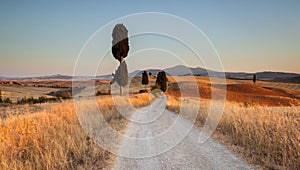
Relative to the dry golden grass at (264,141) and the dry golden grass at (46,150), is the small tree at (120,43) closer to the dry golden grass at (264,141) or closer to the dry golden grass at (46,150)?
the dry golden grass at (264,141)

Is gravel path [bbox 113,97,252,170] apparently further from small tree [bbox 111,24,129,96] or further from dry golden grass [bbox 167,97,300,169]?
small tree [bbox 111,24,129,96]

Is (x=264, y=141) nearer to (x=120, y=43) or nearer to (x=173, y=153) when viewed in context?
(x=173, y=153)

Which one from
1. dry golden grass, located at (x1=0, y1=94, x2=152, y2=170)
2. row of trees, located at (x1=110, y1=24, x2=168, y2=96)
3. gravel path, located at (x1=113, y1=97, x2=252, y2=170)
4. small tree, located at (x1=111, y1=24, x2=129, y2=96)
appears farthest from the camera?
row of trees, located at (x1=110, y1=24, x2=168, y2=96)

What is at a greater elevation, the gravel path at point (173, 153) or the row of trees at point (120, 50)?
the row of trees at point (120, 50)

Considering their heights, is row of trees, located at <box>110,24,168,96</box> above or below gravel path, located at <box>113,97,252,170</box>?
above

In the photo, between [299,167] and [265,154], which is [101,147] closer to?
[265,154]

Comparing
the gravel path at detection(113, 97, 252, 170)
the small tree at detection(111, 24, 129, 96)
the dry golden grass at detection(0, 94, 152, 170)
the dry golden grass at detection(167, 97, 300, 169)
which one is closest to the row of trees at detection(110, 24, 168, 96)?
the small tree at detection(111, 24, 129, 96)

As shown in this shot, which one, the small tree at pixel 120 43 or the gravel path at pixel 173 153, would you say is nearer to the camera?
the gravel path at pixel 173 153

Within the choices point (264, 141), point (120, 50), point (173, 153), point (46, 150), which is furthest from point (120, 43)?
point (264, 141)

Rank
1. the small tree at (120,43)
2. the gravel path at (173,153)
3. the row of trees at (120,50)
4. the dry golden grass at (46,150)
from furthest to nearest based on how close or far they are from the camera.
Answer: the row of trees at (120,50)
the small tree at (120,43)
the gravel path at (173,153)
the dry golden grass at (46,150)

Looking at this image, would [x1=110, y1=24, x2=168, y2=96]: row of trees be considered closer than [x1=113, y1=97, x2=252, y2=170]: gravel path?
No

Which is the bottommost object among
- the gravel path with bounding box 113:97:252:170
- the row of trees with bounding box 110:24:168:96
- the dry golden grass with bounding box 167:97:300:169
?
the gravel path with bounding box 113:97:252:170

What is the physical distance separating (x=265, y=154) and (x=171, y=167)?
2687 mm

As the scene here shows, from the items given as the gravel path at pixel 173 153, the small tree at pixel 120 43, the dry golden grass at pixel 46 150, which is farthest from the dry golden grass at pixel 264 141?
the small tree at pixel 120 43
